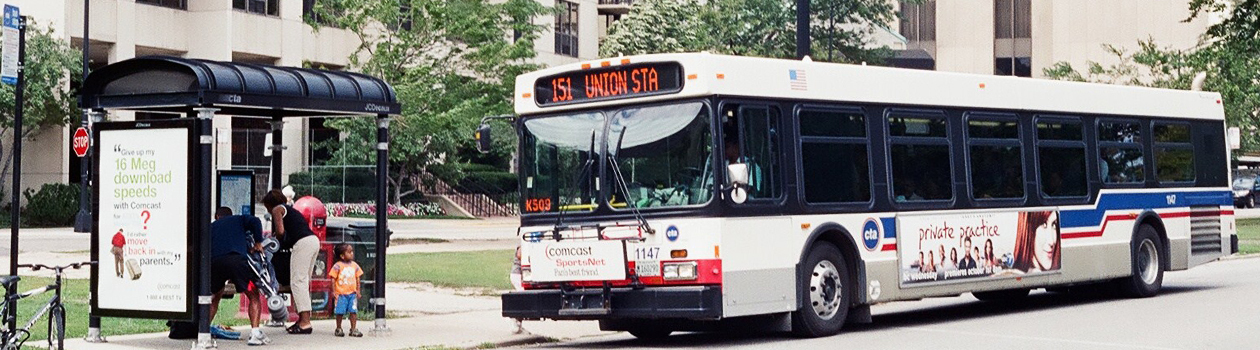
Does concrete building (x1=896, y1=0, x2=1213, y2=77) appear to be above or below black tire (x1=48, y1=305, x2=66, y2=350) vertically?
above

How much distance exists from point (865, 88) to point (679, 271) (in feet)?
10.2

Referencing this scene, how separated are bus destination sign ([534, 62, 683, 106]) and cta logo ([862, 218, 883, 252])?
2.60 metres

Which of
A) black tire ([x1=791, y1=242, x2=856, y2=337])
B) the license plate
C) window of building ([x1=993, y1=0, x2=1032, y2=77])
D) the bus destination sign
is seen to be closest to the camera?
the license plate

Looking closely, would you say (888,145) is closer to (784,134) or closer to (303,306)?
(784,134)

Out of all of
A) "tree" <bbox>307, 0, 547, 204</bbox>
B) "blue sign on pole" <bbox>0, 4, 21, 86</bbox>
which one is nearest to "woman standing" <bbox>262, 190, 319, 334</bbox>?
"blue sign on pole" <bbox>0, 4, 21, 86</bbox>

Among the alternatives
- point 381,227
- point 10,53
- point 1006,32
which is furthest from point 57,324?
point 1006,32

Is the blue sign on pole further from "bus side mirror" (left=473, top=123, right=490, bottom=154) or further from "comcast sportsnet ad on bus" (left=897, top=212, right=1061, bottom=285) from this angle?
"comcast sportsnet ad on bus" (left=897, top=212, right=1061, bottom=285)

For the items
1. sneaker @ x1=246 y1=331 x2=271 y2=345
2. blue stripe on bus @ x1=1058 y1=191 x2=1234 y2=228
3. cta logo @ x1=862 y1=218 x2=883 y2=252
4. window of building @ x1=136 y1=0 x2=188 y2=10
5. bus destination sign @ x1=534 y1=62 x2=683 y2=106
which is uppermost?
window of building @ x1=136 y1=0 x2=188 y2=10

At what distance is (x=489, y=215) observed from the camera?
6309 cm


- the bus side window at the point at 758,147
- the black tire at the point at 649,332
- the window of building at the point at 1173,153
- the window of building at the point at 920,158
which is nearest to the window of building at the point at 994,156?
the window of building at the point at 920,158

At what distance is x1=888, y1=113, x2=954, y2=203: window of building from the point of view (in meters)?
16.0

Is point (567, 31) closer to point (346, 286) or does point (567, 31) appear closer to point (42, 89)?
point (42, 89)

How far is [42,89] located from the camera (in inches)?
1832

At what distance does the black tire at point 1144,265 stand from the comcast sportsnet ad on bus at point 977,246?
1.97m
